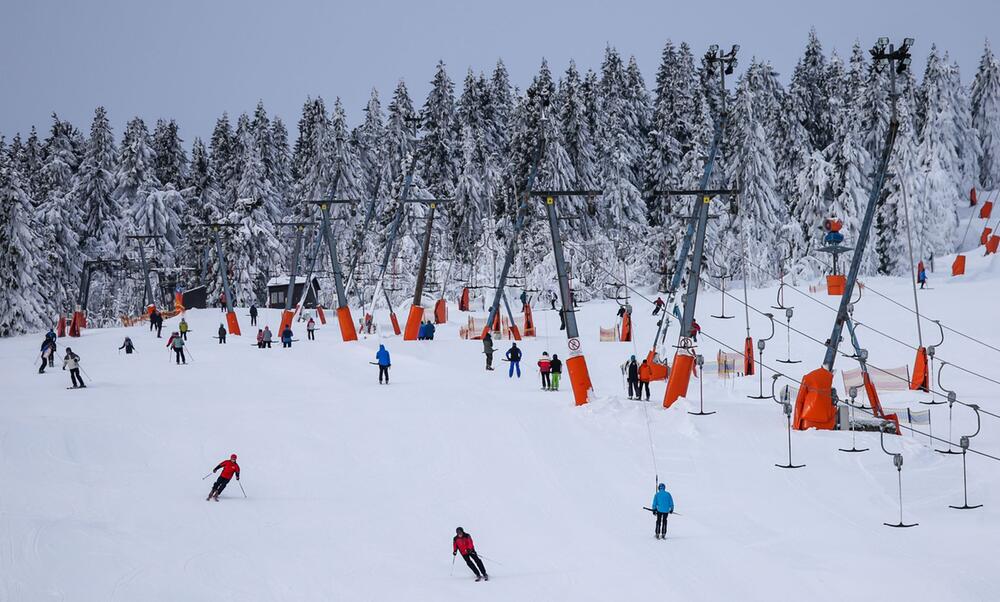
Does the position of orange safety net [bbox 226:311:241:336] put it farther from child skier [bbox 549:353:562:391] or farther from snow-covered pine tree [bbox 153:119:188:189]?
snow-covered pine tree [bbox 153:119:188:189]

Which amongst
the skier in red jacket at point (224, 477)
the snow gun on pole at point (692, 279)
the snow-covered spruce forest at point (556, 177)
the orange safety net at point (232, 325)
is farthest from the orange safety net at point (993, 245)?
the skier in red jacket at point (224, 477)

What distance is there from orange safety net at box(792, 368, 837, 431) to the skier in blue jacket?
8368mm

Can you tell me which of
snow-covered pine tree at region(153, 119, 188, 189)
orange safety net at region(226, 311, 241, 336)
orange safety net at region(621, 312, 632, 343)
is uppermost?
snow-covered pine tree at region(153, 119, 188, 189)

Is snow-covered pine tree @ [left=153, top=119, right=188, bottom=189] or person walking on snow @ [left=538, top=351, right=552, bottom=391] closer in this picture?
person walking on snow @ [left=538, top=351, right=552, bottom=391]

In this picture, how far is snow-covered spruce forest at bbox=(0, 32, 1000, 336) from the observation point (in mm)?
59219

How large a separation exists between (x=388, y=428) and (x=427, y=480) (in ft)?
13.9

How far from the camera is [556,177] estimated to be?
62.4m

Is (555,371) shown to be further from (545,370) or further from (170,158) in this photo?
(170,158)

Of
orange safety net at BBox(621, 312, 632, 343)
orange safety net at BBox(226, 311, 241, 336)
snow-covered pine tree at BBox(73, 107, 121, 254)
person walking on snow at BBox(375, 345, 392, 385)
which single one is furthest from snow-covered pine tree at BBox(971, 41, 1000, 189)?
snow-covered pine tree at BBox(73, 107, 121, 254)

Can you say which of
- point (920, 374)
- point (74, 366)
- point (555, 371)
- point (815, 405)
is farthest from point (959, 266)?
point (74, 366)

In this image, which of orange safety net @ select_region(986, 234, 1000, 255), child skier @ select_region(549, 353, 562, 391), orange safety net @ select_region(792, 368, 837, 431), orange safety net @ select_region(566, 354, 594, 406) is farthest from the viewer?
orange safety net @ select_region(986, 234, 1000, 255)

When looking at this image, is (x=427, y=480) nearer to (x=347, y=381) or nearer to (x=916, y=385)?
(x=347, y=381)

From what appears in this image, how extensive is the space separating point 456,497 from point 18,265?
41.4 meters

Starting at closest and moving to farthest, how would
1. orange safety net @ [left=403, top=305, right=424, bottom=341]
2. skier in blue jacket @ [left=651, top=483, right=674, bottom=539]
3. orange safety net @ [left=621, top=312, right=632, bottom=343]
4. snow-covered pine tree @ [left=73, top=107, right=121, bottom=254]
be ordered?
skier in blue jacket @ [left=651, top=483, right=674, bottom=539], orange safety net @ [left=621, top=312, right=632, bottom=343], orange safety net @ [left=403, top=305, right=424, bottom=341], snow-covered pine tree @ [left=73, top=107, right=121, bottom=254]
